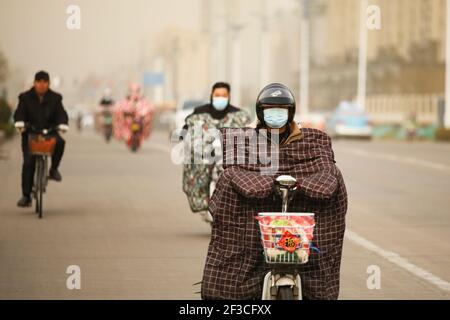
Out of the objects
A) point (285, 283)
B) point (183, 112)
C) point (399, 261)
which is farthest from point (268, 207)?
point (183, 112)

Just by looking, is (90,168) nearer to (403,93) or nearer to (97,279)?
(97,279)

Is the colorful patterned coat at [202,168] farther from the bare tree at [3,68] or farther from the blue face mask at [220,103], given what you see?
the bare tree at [3,68]

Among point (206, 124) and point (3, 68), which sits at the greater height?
point (206, 124)

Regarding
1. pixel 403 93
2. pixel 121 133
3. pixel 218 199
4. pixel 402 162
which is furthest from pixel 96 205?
pixel 403 93

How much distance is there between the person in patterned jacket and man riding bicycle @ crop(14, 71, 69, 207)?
29.5 ft

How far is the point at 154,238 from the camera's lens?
14.1 meters

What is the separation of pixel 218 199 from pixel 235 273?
0.42m

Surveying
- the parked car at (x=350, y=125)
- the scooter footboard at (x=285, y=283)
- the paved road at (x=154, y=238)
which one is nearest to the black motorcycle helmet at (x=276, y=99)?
the scooter footboard at (x=285, y=283)

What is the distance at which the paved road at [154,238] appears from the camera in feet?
34.2

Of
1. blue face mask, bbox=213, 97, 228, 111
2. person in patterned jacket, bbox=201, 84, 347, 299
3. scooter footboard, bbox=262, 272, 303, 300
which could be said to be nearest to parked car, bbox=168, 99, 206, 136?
blue face mask, bbox=213, 97, 228, 111

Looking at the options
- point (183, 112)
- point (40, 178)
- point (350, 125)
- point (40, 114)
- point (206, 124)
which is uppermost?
point (206, 124)

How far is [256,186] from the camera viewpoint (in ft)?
24.5

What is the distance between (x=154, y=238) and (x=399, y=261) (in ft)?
9.56

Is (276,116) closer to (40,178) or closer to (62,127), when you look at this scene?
(40,178)
